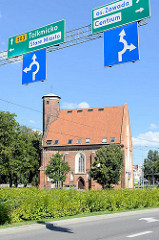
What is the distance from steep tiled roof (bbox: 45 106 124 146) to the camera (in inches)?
2269

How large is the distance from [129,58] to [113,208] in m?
9.68

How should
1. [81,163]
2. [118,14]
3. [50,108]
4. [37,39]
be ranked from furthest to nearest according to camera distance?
[50,108] < [81,163] < [37,39] < [118,14]

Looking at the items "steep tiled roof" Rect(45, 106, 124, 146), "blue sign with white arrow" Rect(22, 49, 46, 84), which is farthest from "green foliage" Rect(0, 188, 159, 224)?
"steep tiled roof" Rect(45, 106, 124, 146)

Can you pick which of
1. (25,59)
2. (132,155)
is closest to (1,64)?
(25,59)

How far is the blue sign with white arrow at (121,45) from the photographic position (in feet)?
36.1

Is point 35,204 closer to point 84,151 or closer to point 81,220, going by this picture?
point 81,220

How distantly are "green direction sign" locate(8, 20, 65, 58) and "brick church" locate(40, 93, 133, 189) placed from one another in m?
41.7

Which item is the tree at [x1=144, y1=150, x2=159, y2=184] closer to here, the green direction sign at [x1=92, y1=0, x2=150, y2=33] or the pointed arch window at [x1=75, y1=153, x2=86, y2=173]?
the pointed arch window at [x1=75, y1=153, x2=86, y2=173]

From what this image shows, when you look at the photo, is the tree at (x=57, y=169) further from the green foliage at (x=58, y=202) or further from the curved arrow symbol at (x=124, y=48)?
the curved arrow symbol at (x=124, y=48)

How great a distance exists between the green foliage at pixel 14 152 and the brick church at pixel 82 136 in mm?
3179

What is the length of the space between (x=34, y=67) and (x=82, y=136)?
147 feet

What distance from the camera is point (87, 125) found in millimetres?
60656

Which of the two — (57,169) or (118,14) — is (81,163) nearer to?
(57,169)

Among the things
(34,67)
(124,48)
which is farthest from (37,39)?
(124,48)
